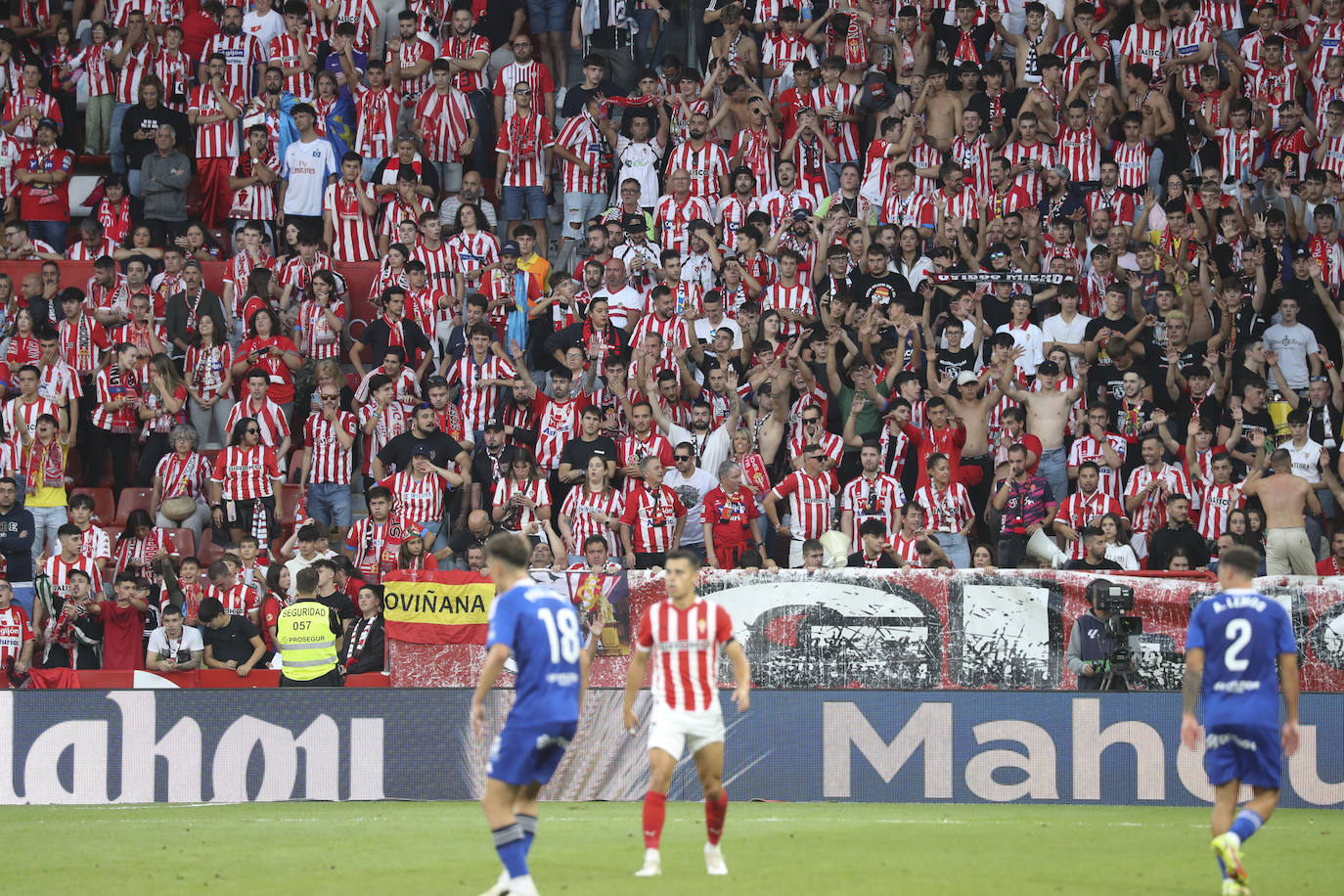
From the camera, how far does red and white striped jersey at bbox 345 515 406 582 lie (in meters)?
18.0

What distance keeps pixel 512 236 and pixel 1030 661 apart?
31.1ft

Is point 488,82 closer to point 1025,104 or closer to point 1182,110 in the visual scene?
point 1025,104

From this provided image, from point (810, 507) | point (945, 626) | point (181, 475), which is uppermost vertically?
point (181, 475)

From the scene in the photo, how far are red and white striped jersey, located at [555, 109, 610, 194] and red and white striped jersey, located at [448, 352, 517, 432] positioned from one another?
377cm

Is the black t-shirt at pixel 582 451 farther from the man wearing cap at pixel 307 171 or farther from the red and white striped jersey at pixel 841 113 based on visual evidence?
the red and white striped jersey at pixel 841 113

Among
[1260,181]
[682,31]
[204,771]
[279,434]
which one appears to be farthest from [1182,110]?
[204,771]

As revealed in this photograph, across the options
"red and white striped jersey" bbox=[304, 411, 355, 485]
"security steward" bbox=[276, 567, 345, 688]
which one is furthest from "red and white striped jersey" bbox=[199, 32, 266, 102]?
"security steward" bbox=[276, 567, 345, 688]

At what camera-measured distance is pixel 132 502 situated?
786 inches

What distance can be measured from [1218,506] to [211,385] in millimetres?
11664

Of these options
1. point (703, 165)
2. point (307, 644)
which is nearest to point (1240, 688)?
point (307, 644)

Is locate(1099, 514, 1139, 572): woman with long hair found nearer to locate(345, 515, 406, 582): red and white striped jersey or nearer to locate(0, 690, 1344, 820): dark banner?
locate(0, 690, 1344, 820): dark banner

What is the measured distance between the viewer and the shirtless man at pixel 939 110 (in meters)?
22.0

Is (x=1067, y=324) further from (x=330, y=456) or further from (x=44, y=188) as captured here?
(x=44, y=188)

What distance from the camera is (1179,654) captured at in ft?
49.4
